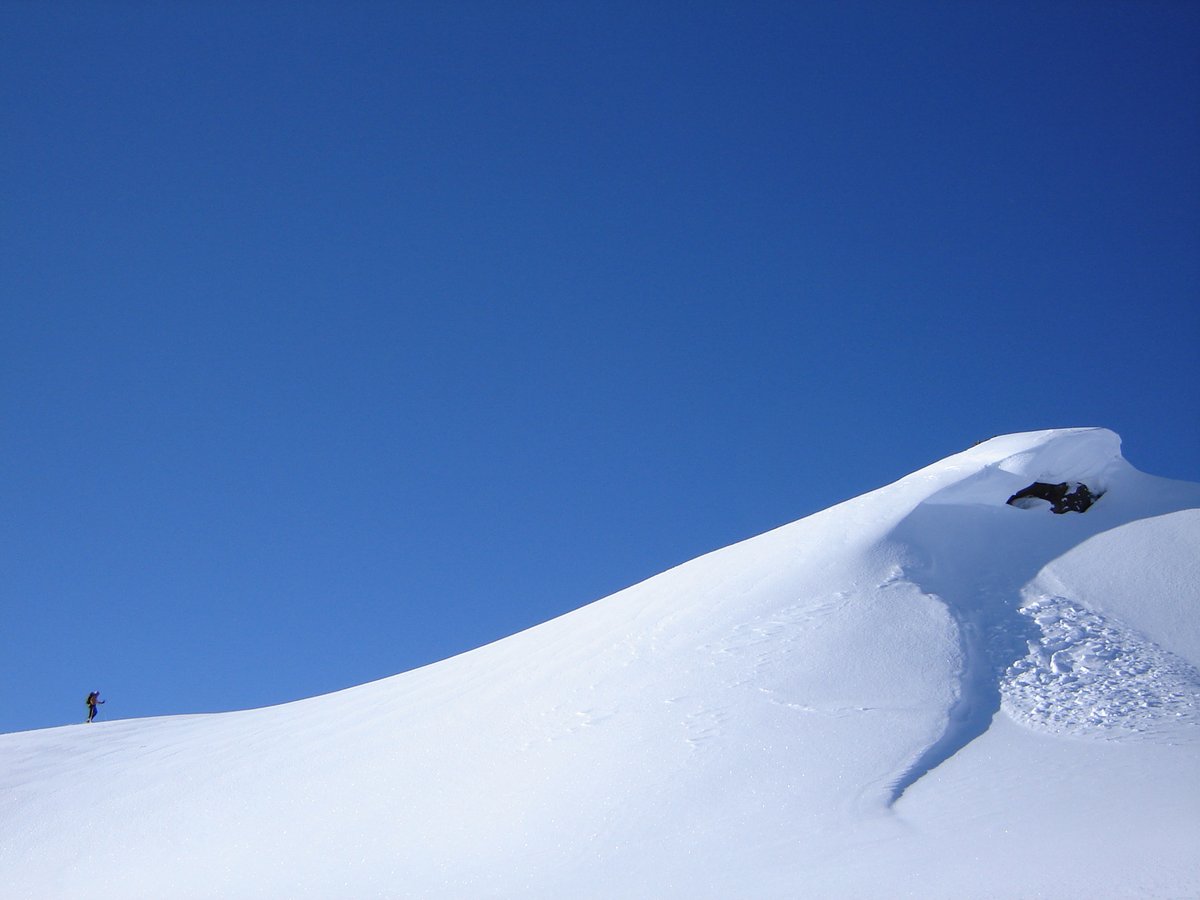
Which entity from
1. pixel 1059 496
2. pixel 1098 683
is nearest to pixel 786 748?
pixel 1098 683

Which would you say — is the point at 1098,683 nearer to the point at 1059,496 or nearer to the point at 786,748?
the point at 786,748

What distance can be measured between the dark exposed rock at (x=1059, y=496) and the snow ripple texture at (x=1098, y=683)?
2783mm

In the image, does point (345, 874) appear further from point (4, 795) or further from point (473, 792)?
point (4, 795)

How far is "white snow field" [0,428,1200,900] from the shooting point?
20.9ft

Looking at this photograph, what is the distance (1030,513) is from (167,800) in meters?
11.5

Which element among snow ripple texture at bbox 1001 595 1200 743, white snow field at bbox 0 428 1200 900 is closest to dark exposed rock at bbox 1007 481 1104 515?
white snow field at bbox 0 428 1200 900

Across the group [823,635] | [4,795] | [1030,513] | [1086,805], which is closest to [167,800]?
[4,795]

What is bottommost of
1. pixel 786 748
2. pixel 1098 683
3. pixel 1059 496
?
pixel 1098 683

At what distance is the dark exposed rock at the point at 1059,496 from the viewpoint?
11.9 meters

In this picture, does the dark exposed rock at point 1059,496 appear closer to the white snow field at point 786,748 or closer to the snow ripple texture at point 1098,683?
the white snow field at point 786,748

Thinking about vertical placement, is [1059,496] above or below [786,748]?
above

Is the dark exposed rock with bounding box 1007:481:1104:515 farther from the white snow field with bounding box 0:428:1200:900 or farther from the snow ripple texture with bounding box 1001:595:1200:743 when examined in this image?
the snow ripple texture with bounding box 1001:595:1200:743

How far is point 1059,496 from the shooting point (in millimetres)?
12000

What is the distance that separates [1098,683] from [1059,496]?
4420mm
